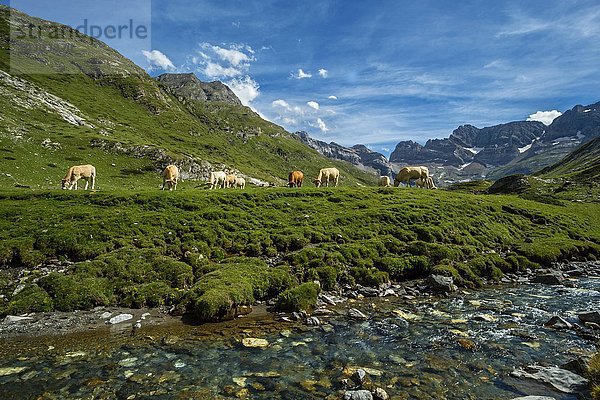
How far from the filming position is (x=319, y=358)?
38.7ft

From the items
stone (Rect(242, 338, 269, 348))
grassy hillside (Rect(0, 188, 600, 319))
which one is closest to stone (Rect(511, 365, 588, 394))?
stone (Rect(242, 338, 269, 348))

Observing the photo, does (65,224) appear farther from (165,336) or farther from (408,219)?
(408,219)

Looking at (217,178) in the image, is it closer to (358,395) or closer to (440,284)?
(440,284)

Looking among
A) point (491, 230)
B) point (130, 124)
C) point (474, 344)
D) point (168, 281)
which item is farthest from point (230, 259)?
point (130, 124)

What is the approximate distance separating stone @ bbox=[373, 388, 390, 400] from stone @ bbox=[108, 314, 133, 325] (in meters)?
11.7

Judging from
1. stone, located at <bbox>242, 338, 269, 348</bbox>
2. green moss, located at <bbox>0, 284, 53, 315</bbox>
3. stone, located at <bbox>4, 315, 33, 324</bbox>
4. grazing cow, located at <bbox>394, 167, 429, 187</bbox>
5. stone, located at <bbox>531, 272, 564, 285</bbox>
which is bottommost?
stone, located at <bbox>531, 272, 564, 285</bbox>

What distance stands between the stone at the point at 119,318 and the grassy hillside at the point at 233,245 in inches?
46.9

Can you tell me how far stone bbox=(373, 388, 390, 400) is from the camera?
935 cm

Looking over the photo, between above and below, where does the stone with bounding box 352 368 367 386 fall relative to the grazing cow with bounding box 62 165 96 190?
below

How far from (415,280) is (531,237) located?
19940mm

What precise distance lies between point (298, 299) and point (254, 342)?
167 inches

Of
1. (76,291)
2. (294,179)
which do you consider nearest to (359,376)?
(76,291)

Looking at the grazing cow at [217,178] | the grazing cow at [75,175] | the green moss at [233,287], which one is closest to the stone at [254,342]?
the green moss at [233,287]

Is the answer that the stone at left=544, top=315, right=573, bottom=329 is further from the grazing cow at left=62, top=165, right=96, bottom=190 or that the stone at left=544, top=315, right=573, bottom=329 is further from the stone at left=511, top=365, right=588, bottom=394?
the grazing cow at left=62, top=165, right=96, bottom=190
